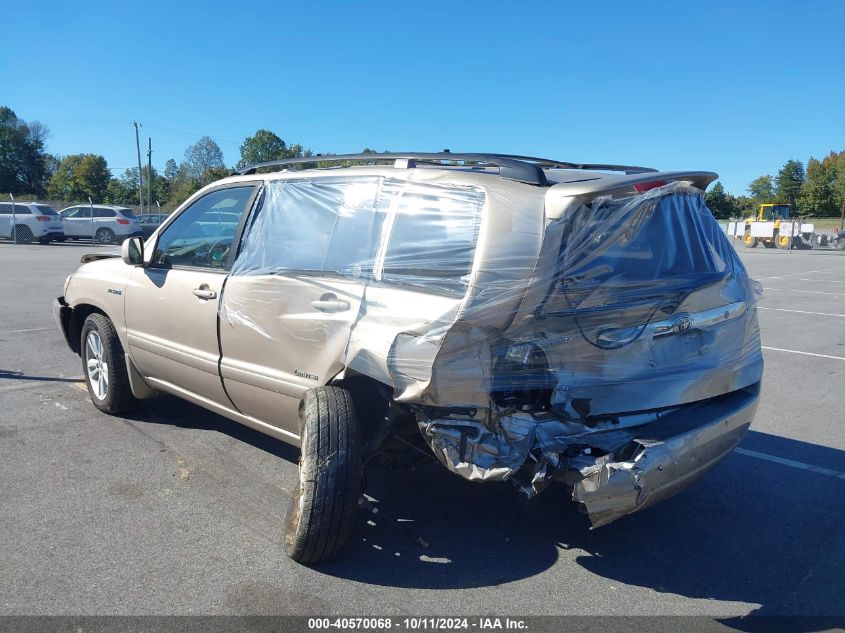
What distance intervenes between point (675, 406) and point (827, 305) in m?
12.3

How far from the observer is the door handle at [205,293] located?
4012mm

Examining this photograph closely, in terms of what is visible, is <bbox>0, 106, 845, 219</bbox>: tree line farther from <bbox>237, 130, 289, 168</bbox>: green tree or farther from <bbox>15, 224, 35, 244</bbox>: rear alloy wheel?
<bbox>15, 224, 35, 244</bbox>: rear alloy wheel

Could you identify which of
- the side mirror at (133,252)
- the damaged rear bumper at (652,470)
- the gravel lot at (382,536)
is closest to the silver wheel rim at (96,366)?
the gravel lot at (382,536)

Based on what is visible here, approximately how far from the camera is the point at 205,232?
439 cm

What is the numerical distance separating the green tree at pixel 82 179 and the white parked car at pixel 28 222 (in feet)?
145

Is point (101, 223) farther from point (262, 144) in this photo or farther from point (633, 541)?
point (262, 144)

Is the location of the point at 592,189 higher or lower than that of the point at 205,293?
higher

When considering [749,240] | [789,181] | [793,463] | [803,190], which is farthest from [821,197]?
[793,463]

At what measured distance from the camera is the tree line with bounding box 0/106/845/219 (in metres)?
68.2

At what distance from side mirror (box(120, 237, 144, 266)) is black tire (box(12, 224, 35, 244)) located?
86.3 ft

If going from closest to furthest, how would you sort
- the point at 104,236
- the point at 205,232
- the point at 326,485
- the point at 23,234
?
1. the point at 326,485
2. the point at 205,232
3. the point at 23,234
4. the point at 104,236

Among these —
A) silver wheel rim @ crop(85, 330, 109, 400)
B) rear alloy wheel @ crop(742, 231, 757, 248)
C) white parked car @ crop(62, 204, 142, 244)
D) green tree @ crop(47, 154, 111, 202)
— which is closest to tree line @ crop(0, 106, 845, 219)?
green tree @ crop(47, 154, 111, 202)

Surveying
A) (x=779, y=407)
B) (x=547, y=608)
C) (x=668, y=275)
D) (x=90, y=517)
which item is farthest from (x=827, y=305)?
(x=90, y=517)

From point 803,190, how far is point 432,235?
80245 mm
